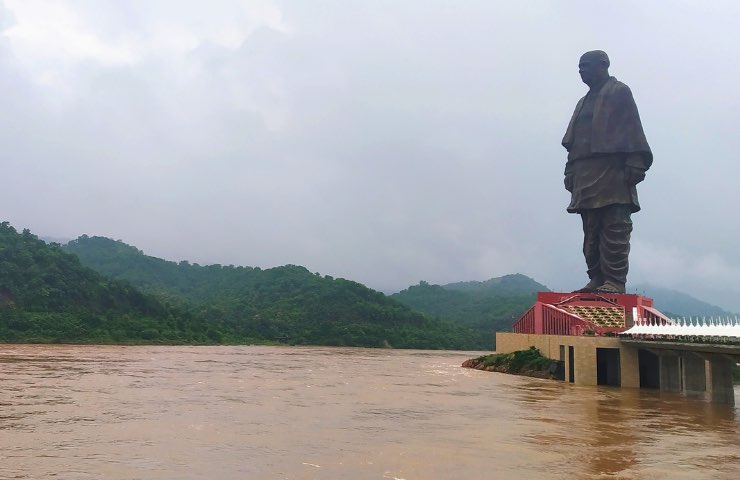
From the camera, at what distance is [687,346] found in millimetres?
26812

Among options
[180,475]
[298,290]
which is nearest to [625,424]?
[180,475]

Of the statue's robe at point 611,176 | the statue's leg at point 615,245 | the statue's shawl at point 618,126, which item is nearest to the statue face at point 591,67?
the statue's robe at point 611,176

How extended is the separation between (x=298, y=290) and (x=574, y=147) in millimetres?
75406

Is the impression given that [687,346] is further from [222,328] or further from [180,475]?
[222,328]

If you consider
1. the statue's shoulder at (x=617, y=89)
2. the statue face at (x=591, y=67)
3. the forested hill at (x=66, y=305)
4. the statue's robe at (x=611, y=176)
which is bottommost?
the forested hill at (x=66, y=305)

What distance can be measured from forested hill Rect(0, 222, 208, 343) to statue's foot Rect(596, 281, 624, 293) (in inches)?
2079

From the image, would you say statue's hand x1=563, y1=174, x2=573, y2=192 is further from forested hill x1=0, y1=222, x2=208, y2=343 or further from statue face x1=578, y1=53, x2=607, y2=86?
forested hill x1=0, y1=222, x2=208, y2=343

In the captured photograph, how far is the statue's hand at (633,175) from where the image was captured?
4562 centimetres

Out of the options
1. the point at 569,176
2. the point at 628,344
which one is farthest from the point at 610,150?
the point at 628,344

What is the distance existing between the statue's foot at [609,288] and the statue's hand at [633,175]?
6951 millimetres

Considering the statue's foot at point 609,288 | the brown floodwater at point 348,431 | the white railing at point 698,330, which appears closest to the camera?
the brown floodwater at point 348,431

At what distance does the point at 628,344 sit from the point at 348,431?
66.4 feet

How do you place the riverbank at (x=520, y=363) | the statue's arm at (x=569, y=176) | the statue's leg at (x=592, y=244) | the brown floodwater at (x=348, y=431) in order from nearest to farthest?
the brown floodwater at (x=348, y=431) < the riverbank at (x=520, y=363) < the statue's leg at (x=592, y=244) < the statue's arm at (x=569, y=176)

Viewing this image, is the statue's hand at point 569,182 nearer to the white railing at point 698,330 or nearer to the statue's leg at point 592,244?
the statue's leg at point 592,244
